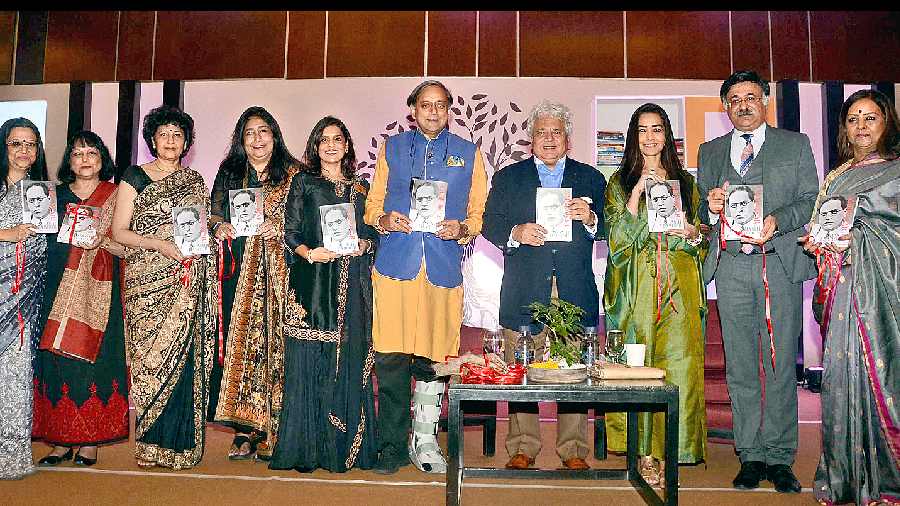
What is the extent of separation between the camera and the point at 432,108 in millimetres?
3691

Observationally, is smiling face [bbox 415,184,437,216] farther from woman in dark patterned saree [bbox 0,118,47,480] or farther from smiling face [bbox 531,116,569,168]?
woman in dark patterned saree [bbox 0,118,47,480]

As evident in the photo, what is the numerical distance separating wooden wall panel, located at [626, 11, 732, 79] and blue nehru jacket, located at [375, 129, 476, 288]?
379 cm

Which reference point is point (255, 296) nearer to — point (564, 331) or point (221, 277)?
point (221, 277)

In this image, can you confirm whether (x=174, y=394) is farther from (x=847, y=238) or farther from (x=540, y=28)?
(x=540, y=28)

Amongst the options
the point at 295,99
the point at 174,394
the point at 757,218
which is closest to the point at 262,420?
the point at 174,394

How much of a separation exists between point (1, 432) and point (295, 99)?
14.6 ft

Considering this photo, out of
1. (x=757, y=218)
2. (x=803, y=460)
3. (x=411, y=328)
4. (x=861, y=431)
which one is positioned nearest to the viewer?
(x=861, y=431)

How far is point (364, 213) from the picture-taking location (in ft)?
12.2

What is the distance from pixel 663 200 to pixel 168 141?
265 centimetres

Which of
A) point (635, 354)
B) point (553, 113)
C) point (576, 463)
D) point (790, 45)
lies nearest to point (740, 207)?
point (635, 354)

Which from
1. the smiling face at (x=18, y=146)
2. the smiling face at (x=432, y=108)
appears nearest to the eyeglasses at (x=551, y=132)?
the smiling face at (x=432, y=108)

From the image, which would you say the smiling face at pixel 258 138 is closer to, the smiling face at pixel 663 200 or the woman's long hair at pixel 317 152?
the woman's long hair at pixel 317 152

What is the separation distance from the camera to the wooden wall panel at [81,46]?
282 inches

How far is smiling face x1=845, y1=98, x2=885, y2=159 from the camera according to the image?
3195 millimetres
